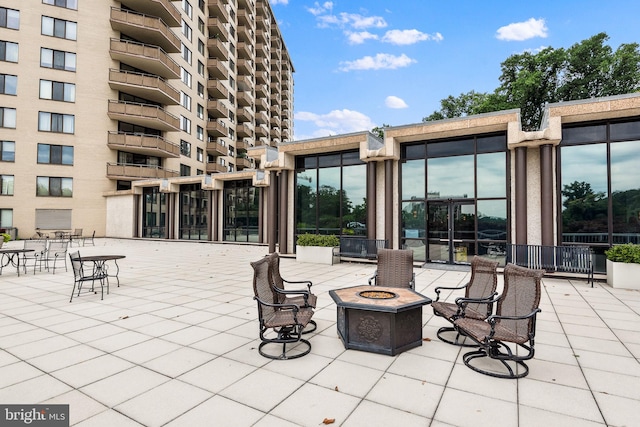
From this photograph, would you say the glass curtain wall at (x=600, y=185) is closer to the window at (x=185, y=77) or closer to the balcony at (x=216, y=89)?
the window at (x=185, y=77)

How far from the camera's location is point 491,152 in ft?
38.5

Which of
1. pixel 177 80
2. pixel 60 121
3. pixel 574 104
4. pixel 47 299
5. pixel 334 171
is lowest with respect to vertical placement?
pixel 47 299

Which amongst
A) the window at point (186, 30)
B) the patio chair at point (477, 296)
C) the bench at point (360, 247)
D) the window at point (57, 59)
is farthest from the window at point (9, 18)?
the patio chair at point (477, 296)

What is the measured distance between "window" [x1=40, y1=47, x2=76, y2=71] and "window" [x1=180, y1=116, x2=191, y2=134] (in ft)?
33.2

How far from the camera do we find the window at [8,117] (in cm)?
2506

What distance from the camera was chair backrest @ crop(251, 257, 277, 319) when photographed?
4.40 meters

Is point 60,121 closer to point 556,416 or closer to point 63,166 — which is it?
point 63,166

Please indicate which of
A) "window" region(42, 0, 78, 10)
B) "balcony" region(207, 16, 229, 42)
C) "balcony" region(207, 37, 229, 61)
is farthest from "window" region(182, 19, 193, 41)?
"window" region(42, 0, 78, 10)

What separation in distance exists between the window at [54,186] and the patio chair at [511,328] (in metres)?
32.4

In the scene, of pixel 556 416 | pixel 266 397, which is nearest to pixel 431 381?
pixel 556 416

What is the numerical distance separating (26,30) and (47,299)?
30.7 metres

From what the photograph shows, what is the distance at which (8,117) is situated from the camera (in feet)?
82.7

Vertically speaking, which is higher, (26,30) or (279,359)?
(26,30)

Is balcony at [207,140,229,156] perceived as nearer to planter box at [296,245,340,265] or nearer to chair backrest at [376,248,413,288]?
planter box at [296,245,340,265]
